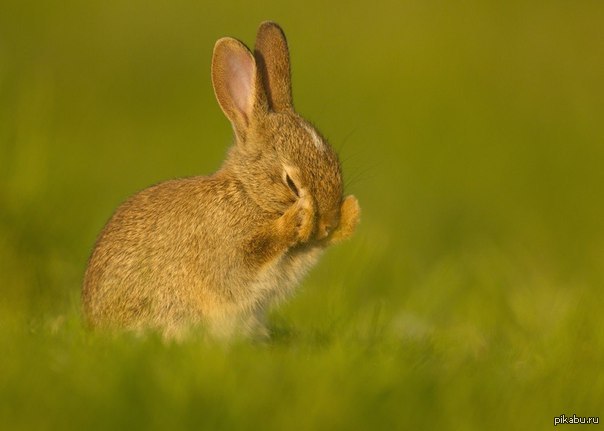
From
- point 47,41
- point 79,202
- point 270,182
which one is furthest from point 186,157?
point 270,182

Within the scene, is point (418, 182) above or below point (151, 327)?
above

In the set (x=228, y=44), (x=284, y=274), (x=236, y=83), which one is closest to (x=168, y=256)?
(x=284, y=274)

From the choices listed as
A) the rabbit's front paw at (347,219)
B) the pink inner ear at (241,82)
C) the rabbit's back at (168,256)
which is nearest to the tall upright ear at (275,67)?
the pink inner ear at (241,82)

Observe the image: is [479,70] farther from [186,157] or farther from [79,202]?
[79,202]

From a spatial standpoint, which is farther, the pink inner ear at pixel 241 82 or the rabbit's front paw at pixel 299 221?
the pink inner ear at pixel 241 82

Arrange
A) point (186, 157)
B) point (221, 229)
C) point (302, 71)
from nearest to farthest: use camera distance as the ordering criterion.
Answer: point (221, 229) → point (186, 157) → point (302, 71)

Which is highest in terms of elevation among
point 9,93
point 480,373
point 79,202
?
point 9,93

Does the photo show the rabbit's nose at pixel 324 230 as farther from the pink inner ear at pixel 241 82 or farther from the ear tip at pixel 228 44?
the ear tip at pixel 228 44
